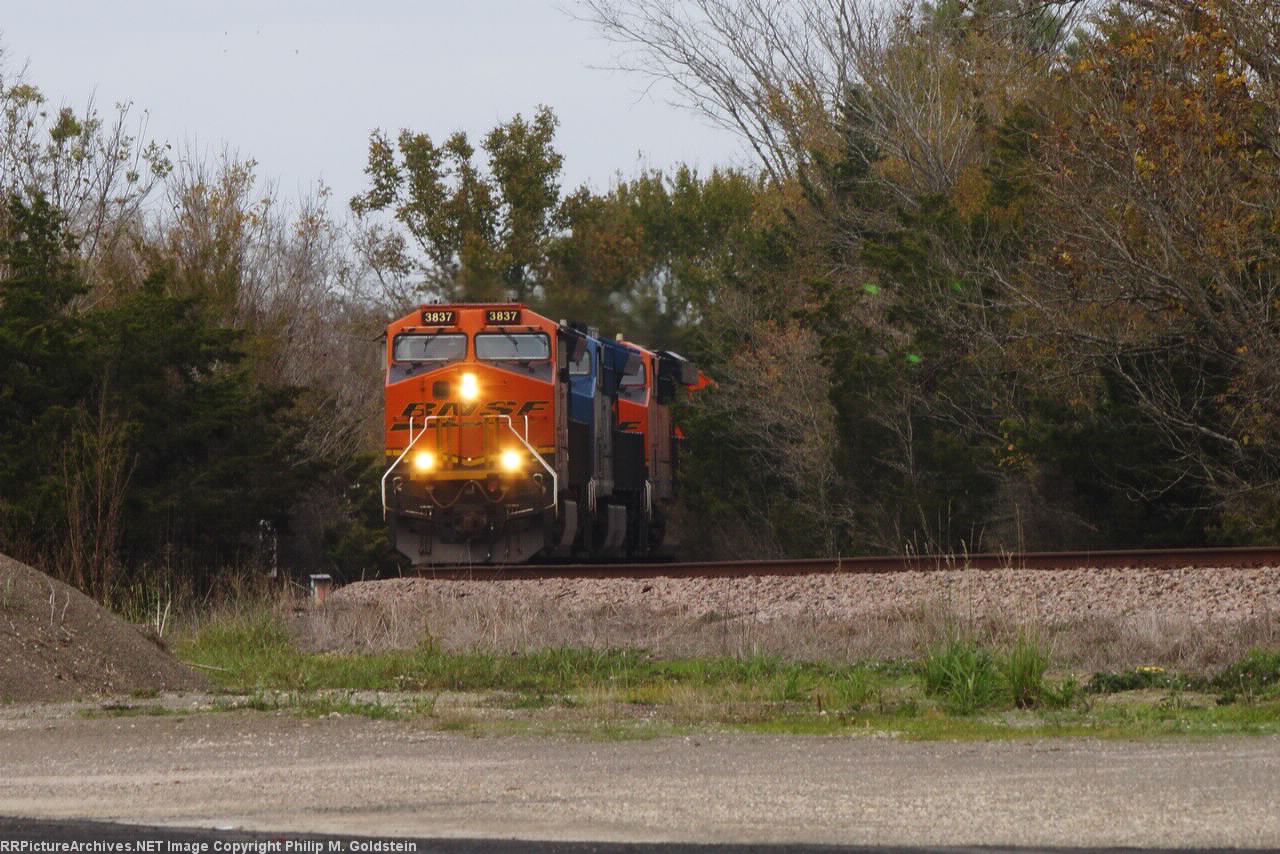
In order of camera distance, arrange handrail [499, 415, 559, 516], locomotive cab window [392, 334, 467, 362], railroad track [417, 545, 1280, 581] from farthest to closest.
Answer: locomotive cab window [392, 334, 467, 362], handrail [499, 415, 559, 516], railroad track [417, 545, 1280, 581]

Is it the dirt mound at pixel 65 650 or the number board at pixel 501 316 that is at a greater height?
the number board at pixel 501 316

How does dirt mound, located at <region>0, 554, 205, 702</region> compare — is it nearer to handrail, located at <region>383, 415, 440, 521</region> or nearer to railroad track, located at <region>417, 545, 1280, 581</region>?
railroad track, located at <region>417, 545, 1280, 581</region>

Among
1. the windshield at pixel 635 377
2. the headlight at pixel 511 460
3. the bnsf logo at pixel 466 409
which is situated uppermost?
the windshield at pixel 635 377

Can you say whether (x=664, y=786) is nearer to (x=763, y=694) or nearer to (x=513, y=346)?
(x=763, y=694)

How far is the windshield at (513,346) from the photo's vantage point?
23797 mm

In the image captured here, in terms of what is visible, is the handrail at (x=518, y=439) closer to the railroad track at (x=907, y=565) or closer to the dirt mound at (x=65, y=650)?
the railroad track at (x=907, y=565)

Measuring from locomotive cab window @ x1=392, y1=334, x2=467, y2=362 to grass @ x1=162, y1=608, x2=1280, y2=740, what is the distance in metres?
8.79

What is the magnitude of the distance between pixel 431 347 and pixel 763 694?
12540mm

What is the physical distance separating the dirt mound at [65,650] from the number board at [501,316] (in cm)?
994

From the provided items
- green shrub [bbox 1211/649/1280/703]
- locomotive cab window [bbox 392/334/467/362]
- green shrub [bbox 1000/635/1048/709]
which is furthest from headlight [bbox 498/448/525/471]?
green shrub [bbox 1211/649/1280/703]

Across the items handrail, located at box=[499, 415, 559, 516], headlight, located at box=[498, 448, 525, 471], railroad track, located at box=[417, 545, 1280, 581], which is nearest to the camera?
railroad track, located at box=[417, 545, 1280, 581]

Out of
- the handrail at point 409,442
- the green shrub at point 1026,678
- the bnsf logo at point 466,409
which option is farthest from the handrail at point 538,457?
the green shrub at point 1026,678

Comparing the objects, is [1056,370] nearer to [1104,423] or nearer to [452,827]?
[1104,423]

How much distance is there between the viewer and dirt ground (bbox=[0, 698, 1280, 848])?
7027 millimetres
